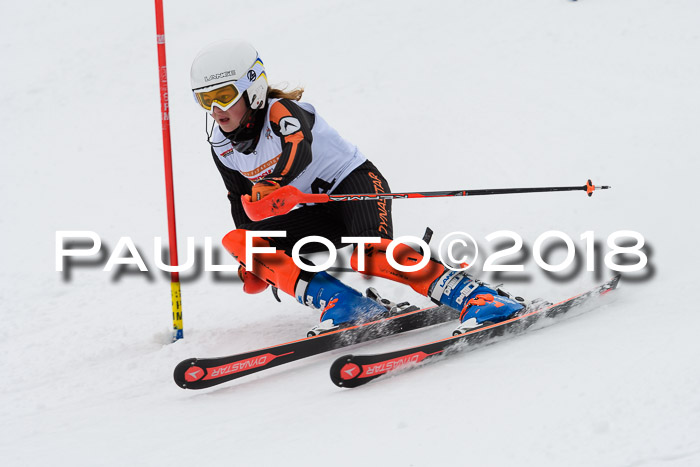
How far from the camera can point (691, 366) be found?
2383mm

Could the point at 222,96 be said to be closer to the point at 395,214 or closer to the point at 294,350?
the point at 294,350

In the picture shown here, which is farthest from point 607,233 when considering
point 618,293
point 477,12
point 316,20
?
point 316,20

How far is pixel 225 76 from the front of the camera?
10.5 feet

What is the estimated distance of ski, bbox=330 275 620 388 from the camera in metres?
2.72

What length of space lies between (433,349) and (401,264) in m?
0.47

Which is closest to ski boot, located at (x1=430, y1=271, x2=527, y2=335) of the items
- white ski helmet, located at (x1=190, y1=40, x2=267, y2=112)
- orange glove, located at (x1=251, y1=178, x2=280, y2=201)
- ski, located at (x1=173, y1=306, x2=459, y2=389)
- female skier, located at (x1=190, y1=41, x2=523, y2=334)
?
female skier, located at (x1=190, y1=41, x2=523, y2=334)

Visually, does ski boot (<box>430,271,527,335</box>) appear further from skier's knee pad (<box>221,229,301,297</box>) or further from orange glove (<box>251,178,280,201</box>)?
orange glove (<box>251,178,280,201</box>)

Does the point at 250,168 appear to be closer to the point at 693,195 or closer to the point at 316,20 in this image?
the point at 693,195

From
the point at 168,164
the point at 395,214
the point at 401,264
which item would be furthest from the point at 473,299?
the point at 395,214

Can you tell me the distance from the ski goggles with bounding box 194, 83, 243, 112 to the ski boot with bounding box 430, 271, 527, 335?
1.25 metres

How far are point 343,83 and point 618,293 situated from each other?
4494mm

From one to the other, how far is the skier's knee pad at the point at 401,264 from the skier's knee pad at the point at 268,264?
14.4 inches

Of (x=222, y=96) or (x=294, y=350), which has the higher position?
(x=222, y=96)

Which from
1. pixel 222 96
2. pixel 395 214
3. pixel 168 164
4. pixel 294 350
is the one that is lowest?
pixel 294 350
